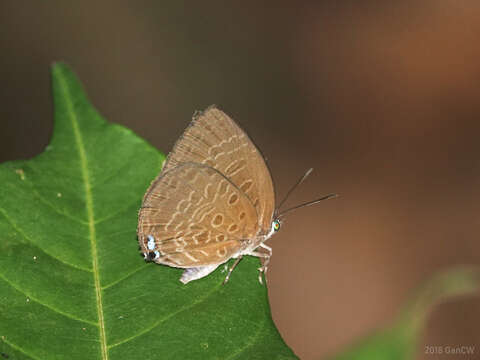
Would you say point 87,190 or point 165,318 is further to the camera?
point 87,190

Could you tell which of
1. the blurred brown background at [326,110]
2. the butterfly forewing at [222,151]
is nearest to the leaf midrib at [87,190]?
the butterfly forewing at [222,151]

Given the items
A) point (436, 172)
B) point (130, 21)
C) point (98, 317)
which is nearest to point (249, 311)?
point (98, 317)

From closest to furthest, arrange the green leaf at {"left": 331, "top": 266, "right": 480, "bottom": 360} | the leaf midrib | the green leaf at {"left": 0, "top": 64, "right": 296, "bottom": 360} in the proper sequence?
the green leaf at {"left": 331, "top": 266, "right": 480, "bottom": 360}, the green leaf at {"left": 0, "top": 64, "right": 296, "bottom": 360}, the leaf midrib

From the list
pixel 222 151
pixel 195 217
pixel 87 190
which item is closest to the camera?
pixel 87 190

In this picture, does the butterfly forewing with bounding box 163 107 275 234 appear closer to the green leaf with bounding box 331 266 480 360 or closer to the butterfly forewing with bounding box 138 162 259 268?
the butterfly forewing with bounding box 138 162 259 268

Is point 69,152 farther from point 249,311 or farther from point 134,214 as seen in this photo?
point 249,311

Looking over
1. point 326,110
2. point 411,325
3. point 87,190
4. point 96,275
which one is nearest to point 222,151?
point 87,190

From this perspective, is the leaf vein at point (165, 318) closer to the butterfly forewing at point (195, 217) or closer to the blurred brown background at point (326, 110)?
the butterfly forewing at point (195, 217)

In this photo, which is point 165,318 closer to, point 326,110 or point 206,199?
point 206,199

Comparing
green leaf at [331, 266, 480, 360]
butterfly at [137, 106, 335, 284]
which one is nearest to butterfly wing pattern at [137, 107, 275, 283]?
butterfly at [137, 106, 335, 284]
